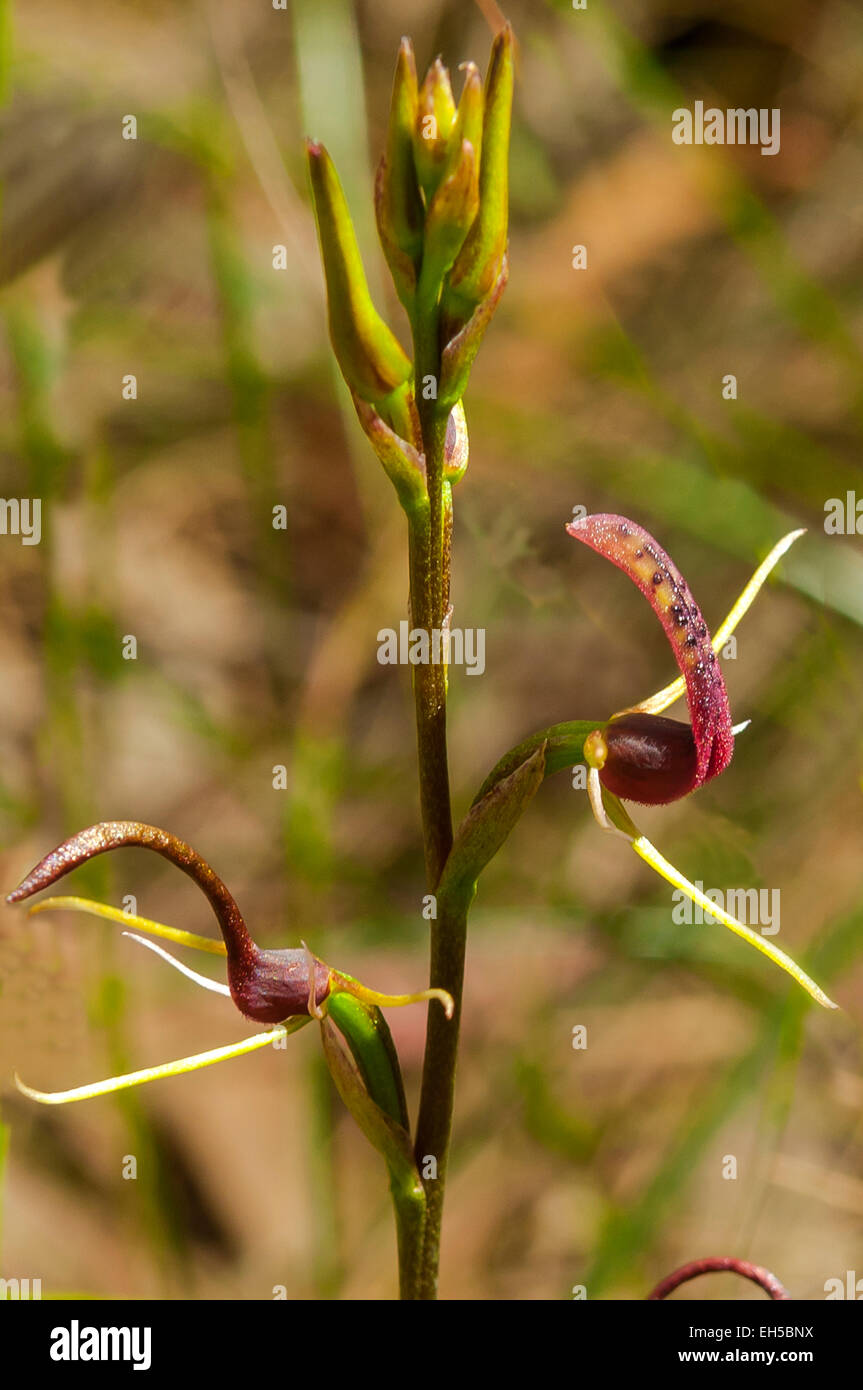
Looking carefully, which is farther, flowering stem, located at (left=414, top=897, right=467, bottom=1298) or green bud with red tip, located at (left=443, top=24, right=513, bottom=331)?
flowering stem, located at (left=414, top=897, right=467, bottom=1298)

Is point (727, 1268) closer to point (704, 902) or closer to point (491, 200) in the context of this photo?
point (704, 902)

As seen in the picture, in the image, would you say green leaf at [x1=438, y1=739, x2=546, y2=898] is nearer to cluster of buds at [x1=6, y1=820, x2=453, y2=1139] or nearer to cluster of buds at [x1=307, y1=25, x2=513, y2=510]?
cluster of buds at [x1=6, y1=820, x2=453, y2=1139]

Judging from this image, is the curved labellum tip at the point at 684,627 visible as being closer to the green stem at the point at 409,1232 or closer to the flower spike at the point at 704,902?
the flower spike at the point at 704,902

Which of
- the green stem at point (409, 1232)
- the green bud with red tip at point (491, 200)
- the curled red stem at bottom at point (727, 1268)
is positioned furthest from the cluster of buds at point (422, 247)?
the curled red stem at bottom at point (727, 1268)

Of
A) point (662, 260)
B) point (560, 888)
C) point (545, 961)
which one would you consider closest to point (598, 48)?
point (662, 260)

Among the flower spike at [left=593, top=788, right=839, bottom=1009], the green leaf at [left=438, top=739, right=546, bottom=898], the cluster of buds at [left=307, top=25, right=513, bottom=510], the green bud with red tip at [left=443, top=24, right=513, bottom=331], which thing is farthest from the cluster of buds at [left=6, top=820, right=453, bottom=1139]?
the green bud with red tip at [left=443, top=24, right=513, bottom=331]

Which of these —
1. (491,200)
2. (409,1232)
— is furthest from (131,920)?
(491,200)
